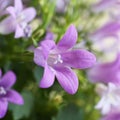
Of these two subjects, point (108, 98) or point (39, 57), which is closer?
point (39, 57)

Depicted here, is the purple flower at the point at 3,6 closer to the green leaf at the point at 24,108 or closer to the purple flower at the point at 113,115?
the green leaf at the point at 24,108

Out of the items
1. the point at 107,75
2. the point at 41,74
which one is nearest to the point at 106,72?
the point at 107,75

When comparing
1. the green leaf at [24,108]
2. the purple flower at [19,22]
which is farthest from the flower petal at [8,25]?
the green leaf at [24,108]

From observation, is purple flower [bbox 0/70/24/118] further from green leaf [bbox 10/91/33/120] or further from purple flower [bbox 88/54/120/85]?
purple flower [bbox 88/54/120/85]

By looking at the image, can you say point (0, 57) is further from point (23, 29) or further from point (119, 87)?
point (119, 87)

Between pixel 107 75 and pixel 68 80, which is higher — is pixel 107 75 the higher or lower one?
the lower one

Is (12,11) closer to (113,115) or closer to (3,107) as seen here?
(3,107)
